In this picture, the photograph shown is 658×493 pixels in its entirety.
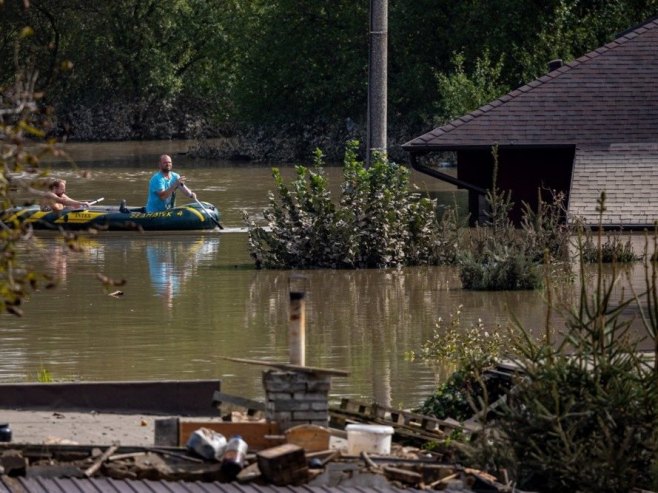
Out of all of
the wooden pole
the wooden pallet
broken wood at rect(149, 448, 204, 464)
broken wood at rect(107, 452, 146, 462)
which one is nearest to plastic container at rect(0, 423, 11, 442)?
broken wood at rect(107, 452, 146, 462)

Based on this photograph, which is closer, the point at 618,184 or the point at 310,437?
the point at 310,437

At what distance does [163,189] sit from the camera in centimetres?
3083

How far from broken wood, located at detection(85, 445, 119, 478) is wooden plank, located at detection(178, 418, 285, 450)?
1.97 feet

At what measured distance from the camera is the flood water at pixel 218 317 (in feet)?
53.4

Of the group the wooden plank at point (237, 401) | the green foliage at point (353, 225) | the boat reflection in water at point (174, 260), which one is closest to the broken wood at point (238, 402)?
the wooden plank at point (237, 401)

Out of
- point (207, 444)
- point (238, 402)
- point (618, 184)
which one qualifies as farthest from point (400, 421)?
point (618, 184)

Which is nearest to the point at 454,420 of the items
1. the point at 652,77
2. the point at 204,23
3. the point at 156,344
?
the point at 156,344

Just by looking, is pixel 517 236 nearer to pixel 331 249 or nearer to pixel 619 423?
pixel 331 249

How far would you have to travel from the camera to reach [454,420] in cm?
1322

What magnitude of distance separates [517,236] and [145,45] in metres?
53.8

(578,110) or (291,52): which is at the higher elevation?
(291,52)

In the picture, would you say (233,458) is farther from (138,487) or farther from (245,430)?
(245,430)

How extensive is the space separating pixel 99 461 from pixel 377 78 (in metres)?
17.0

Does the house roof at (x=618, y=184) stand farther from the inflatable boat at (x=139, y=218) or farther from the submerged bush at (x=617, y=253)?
the inflatable boat at (x=139, y=218)
